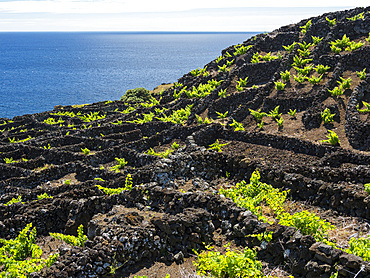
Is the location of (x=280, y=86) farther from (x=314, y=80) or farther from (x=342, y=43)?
(x=342, y=43)

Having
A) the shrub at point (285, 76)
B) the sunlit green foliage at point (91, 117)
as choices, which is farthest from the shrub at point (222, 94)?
the sunlit green foliage at point (91, 117)

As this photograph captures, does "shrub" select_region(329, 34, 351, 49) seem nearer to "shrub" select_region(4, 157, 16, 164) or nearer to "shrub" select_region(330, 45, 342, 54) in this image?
"shrub" select_region(330, 45, 342, 54)

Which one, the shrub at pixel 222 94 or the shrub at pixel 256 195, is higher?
the shrub at pixel 222 94

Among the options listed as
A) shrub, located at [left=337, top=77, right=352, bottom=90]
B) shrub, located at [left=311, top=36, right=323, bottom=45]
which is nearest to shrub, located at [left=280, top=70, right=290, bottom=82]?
shrub, located at [left=337, top=77, right=352, bottom=90]

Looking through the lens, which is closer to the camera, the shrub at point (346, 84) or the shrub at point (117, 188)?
the shrub at point (117, 188)

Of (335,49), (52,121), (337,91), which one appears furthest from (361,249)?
(52,121)

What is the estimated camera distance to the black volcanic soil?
11.1 m

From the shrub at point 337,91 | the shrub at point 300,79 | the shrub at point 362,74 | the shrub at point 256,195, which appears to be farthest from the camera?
the shrub at point 300,79

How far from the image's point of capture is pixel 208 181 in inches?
744

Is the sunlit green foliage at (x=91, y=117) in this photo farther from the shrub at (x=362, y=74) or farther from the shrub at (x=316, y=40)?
the shrub at (x=362, y=74)

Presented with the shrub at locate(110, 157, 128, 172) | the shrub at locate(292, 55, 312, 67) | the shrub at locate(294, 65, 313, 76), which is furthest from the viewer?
the shrub at locate(292, 55, 312, 67)

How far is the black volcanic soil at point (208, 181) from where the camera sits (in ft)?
36.6

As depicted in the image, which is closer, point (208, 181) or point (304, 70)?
point (208, 181)

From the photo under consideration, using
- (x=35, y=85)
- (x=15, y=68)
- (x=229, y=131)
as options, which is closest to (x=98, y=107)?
(x=229, y=131)
